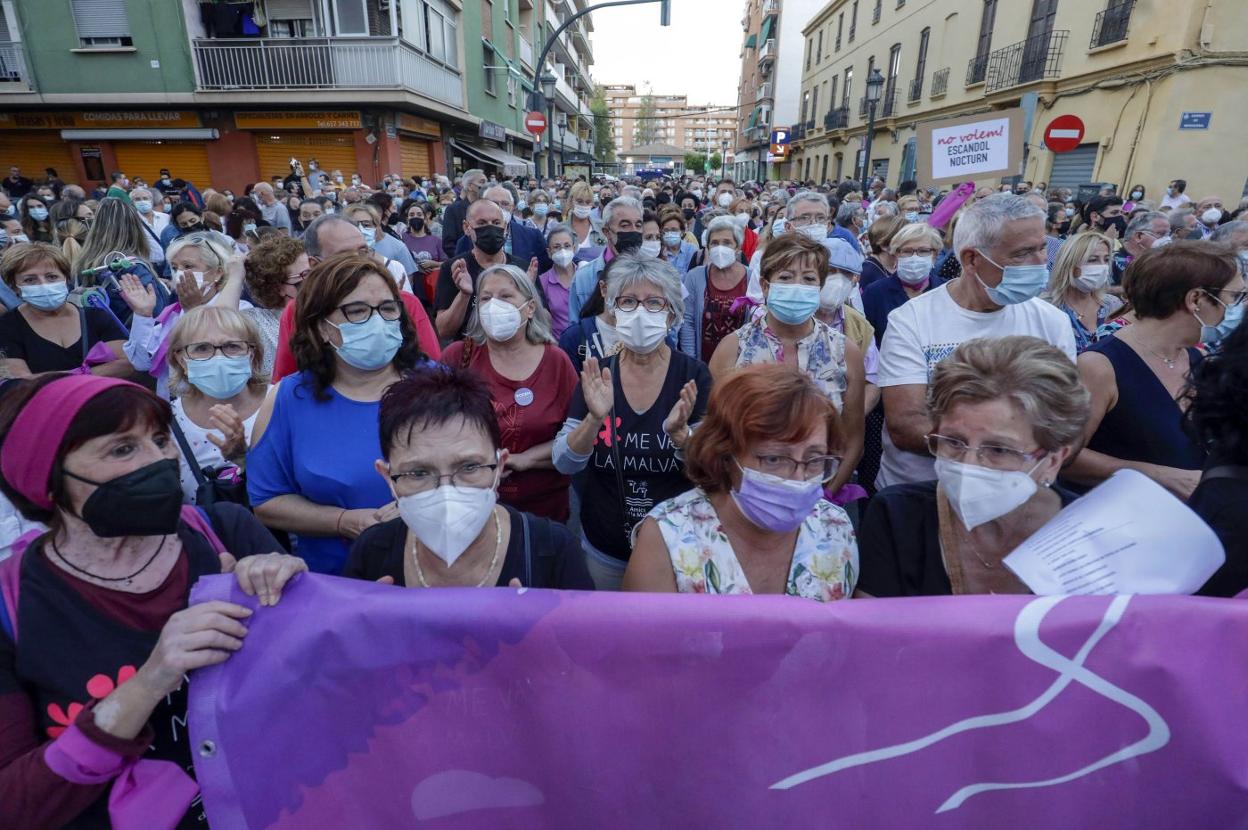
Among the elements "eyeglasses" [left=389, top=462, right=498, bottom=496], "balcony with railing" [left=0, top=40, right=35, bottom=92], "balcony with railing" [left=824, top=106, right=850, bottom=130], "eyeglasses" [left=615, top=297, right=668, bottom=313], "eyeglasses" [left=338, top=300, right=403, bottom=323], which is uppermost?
"balcony with railing" [left=824, top=106, right=850, bottom=130]

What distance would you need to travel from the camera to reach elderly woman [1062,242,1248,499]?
2346 millimetres

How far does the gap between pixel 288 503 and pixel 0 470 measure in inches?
35.7

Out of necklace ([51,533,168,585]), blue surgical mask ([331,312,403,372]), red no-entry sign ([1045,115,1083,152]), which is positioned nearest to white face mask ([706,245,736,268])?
blue surgical mask ([331,312,403,372])

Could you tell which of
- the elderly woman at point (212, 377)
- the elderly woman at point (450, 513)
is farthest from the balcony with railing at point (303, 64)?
the elderly woman at point (450, 513)

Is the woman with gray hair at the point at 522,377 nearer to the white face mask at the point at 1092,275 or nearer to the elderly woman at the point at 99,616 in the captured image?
the elderly woman at the point at 99,616

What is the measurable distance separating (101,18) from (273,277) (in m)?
23.3

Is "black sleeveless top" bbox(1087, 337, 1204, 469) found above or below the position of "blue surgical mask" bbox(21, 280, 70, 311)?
below

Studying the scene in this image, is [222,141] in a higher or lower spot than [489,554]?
higher

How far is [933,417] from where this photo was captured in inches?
73.5

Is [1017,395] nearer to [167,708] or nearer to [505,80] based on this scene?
[167,708]

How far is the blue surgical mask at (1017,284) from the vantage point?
2.64 m

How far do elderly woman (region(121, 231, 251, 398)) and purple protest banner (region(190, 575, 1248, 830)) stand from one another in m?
2.66

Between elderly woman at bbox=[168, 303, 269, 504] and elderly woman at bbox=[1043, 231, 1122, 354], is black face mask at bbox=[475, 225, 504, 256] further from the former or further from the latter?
elderly woman at bbox=[1043, 231, 1122, 354]

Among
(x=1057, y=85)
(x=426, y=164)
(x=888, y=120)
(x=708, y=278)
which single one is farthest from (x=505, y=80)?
(x=708, y=278)
